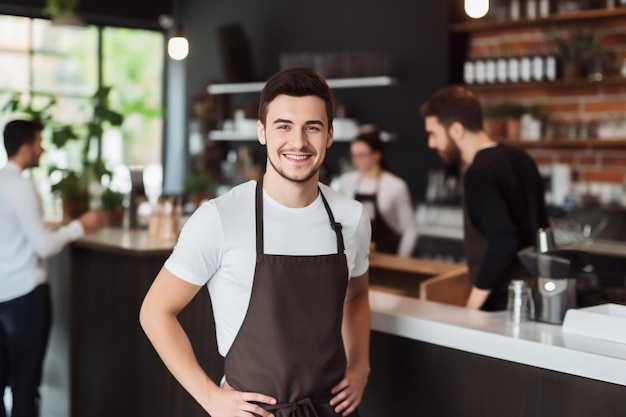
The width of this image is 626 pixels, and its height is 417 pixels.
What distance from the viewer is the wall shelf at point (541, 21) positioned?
235 inches

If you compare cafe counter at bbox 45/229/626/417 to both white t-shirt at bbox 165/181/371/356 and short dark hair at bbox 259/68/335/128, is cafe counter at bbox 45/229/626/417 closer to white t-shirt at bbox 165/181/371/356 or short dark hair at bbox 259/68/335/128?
white t-shirt at bbox 165/181/371/356

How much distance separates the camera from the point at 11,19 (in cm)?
873

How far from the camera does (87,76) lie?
30.8ft

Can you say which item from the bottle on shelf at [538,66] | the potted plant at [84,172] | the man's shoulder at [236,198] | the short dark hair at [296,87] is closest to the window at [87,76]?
the potted plant at [84,172]

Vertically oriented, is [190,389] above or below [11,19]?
below

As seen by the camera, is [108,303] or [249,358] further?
[108,303]

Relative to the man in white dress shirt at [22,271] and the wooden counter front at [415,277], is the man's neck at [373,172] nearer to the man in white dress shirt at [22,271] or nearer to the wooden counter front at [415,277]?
the wooden counter front at [415,277]

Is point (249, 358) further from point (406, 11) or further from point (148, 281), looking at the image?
point (406, 11)

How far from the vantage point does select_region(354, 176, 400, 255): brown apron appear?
5.49 m

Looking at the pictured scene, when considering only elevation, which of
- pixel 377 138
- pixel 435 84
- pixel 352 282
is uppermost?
pixel 435 84

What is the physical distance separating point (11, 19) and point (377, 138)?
4824 millimetres

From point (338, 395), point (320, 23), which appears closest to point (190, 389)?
point (338, 395)

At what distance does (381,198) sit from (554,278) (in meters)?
2.54

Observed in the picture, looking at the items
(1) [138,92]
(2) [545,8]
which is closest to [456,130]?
(2) [545,8]
